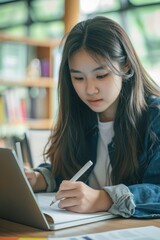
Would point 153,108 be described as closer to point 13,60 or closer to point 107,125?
point 107,125

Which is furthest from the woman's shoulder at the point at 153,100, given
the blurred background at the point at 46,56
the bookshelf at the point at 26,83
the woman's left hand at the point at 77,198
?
the bookshelf at the point at 26,83

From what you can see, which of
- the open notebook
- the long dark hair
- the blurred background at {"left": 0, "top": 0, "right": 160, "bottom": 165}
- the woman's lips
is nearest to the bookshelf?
the blurred background at {"left": 0, "top": 0, "right": 160, "bottom": 165}

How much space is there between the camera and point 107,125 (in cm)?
158

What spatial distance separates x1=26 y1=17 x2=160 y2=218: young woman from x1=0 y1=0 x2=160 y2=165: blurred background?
2.16m

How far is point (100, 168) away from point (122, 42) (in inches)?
17.6

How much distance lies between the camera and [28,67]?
4.29 metres

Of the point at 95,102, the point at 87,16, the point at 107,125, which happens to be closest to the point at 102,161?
the point at 107,125

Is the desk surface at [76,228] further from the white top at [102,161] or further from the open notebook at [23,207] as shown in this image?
the white top at [102,161]

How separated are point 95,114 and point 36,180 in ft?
1.12

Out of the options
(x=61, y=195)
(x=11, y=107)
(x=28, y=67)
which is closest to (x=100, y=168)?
(x=61, y=195)

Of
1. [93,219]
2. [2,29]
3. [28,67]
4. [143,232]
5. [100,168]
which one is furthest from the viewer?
[2,29]

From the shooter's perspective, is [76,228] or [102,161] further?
[102,161]

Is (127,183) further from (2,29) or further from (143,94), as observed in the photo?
(2,29)

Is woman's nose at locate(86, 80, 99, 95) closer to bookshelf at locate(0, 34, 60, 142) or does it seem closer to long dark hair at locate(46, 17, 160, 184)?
long dark hair at locate(46, 17, 160, 184)
